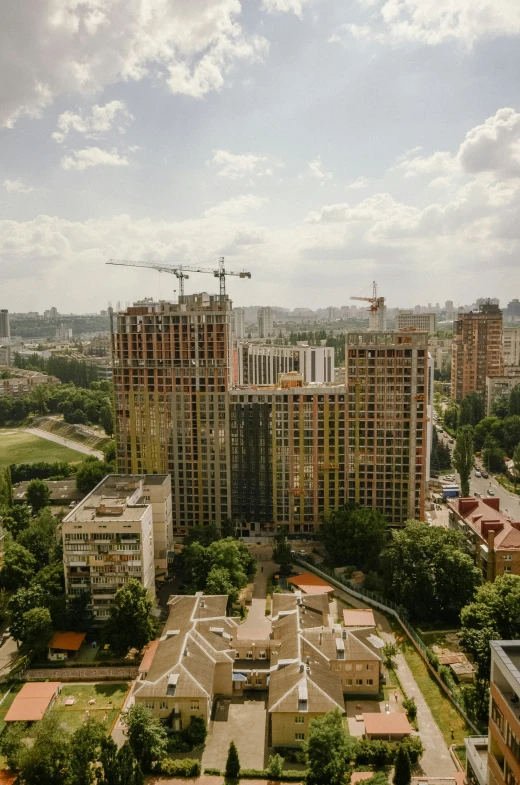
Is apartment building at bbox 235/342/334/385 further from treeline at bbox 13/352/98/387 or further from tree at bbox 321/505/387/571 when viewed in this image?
tree at bbox 321/505/387/571

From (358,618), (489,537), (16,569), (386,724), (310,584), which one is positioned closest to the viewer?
(386,724)

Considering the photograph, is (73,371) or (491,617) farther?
(73,371)

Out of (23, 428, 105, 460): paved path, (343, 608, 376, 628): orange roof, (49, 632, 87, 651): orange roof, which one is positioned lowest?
Result: (49, 632, 87, 651): orange roof

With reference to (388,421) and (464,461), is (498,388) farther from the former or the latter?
(388,421)

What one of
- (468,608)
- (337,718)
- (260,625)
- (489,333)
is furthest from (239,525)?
(489,333)

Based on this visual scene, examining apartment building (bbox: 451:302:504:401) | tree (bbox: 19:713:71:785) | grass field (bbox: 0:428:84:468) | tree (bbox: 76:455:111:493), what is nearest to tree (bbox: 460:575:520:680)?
→ tree (bbox: 19:713:71:785)

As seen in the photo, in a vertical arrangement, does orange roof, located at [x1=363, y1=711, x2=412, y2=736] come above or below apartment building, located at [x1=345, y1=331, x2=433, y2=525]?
below

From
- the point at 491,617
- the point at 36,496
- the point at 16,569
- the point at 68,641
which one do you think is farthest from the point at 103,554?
the point at 36,496
